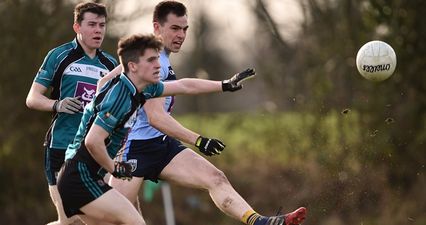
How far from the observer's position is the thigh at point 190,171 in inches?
354

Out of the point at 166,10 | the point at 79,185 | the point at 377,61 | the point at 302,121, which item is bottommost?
the point at 302,121

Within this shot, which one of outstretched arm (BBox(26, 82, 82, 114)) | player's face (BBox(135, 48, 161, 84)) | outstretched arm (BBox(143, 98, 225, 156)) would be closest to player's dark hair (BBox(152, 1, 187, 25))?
outstretched arm (BBox(143, 98, 225, 156))

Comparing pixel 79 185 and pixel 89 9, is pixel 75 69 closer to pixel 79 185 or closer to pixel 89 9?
pixel 89 9

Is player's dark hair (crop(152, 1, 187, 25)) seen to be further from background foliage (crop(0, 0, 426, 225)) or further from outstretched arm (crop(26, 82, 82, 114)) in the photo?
background foliage (crop(0, 0, 426, 225))

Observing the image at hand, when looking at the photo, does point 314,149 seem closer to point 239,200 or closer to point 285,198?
point 285,198

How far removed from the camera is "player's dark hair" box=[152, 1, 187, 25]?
922 centimetres

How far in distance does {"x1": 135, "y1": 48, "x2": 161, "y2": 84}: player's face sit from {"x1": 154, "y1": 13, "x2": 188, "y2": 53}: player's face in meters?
1.48

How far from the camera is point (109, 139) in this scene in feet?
25.7

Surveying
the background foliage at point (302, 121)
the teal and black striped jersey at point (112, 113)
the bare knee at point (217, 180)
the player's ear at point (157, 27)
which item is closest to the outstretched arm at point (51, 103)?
the player's ear at point (157, 27)

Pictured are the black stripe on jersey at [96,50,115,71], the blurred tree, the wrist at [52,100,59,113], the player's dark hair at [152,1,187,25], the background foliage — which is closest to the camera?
the wrist at [52,100,59,113]

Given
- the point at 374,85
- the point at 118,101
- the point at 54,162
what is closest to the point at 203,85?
the point at 118,101

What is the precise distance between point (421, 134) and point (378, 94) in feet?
3.47

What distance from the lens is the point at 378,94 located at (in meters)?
17.7

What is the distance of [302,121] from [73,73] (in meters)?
9.24
